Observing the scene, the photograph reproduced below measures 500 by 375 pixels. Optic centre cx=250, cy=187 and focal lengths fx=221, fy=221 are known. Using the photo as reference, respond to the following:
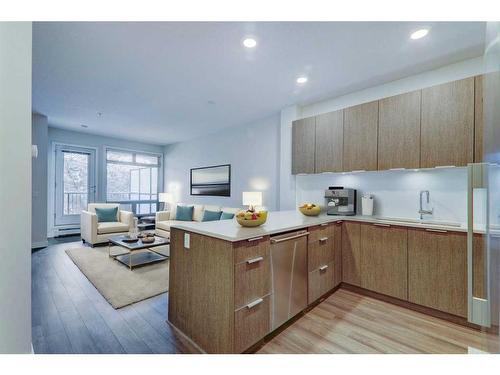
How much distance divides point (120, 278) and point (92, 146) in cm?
448

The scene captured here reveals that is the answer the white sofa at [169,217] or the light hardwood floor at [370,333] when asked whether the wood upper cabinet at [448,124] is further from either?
the white sofa at [169,217]

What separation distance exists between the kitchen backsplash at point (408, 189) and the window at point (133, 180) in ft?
18.5

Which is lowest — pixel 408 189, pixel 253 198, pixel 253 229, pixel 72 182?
pixel 253 229

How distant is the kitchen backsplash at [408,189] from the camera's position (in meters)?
2.43

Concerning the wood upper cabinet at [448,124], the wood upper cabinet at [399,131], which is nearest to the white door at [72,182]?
the wood upper cabinet at [399,131]

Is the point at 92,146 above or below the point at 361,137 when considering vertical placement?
above

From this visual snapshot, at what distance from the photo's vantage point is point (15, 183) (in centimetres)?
126

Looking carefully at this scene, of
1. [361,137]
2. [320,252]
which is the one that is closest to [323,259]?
[320,252]

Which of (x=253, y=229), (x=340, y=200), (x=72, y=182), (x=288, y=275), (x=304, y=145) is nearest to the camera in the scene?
(x=253, y=229)

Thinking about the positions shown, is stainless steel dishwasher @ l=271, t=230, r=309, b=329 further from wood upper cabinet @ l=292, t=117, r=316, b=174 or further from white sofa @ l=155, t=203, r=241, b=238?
white sofa @ l=155, t=203, r=241, b=238

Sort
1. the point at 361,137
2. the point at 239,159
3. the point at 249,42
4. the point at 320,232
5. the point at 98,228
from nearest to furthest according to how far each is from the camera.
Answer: the point at 249,42
the point at 320,232
the point at 361,137
the point at 98,228
the point at 239,159

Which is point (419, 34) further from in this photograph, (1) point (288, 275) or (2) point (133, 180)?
(2) point (133, 180)

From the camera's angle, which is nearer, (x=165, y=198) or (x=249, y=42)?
(x=249, y=42)
